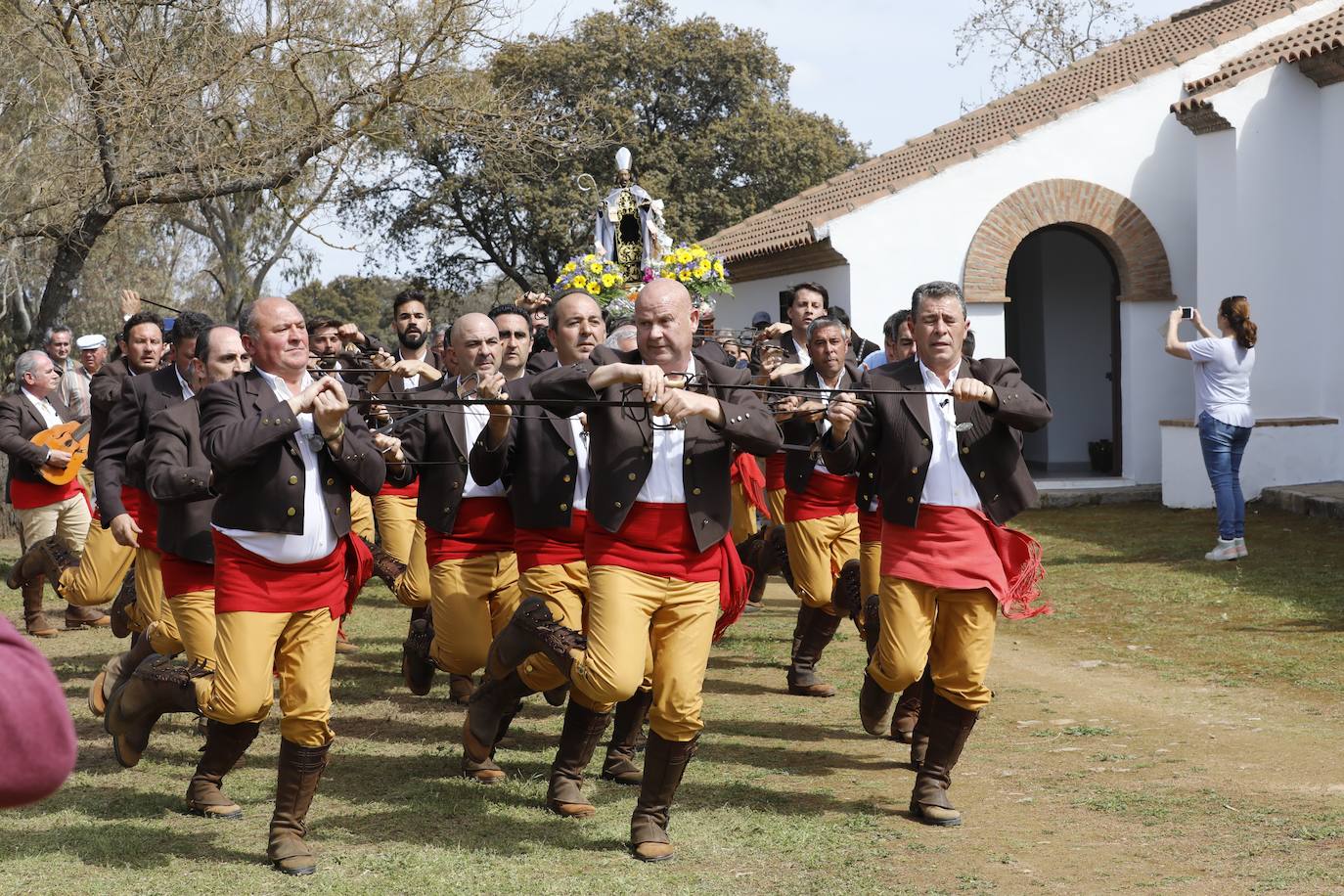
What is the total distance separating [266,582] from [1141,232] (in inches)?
604

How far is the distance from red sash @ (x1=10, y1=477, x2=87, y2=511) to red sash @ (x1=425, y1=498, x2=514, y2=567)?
543 cm

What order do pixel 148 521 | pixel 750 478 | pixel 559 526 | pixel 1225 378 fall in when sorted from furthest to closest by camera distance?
pixel 1225 378 < pixel 750 478 < pixel 148 521 < pixel 559 526

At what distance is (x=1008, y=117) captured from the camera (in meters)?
20.5

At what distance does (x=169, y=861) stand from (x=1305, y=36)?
1548 centimetres

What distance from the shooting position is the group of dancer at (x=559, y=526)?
543 centimetres

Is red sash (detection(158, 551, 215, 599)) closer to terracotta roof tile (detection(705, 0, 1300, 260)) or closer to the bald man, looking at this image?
the bald man

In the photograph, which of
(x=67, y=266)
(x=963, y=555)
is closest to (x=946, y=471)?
(x=963, y=555)

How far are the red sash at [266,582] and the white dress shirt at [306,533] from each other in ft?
0.09

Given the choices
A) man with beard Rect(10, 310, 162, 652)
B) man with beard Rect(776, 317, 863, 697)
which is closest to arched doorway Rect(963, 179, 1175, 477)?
man with beard Rect(776, 317, 863, 697)

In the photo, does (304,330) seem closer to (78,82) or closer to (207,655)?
(207,655)

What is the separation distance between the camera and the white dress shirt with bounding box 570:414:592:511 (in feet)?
21.5

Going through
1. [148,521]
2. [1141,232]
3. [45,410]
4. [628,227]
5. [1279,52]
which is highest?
[1279,52]

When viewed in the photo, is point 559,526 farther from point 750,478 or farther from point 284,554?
point 750,478

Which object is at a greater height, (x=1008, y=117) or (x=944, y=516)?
(x=1008, y=117)
